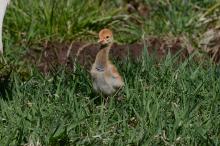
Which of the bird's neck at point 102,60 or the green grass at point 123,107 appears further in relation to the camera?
the bird's neck at point 102,60

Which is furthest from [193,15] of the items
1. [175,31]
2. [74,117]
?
[74,117]

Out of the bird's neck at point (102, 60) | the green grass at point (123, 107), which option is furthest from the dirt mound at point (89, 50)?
the bird's neck at point (102, 60)

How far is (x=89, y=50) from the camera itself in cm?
775

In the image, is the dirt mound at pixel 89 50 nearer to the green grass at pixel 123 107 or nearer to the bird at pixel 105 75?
the green grass at pixel 123 107

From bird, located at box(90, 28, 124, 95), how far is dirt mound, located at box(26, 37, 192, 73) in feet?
5.93

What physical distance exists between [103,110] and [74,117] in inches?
9.6

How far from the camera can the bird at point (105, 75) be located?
5.45 metres

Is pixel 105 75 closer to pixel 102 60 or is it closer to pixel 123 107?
pixel 102 60

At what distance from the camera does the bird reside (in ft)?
17.9

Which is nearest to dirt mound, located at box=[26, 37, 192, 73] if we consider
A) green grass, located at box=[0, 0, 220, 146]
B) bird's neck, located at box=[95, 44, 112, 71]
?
green grass, located at box=[0, 0, 220, 146]

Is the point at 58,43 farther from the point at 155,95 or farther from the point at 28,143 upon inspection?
the point at 28,143

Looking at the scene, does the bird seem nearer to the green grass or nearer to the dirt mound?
the green grass

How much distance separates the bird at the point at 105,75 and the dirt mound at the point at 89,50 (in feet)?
5.93

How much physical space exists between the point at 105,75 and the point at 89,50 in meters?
2.32
